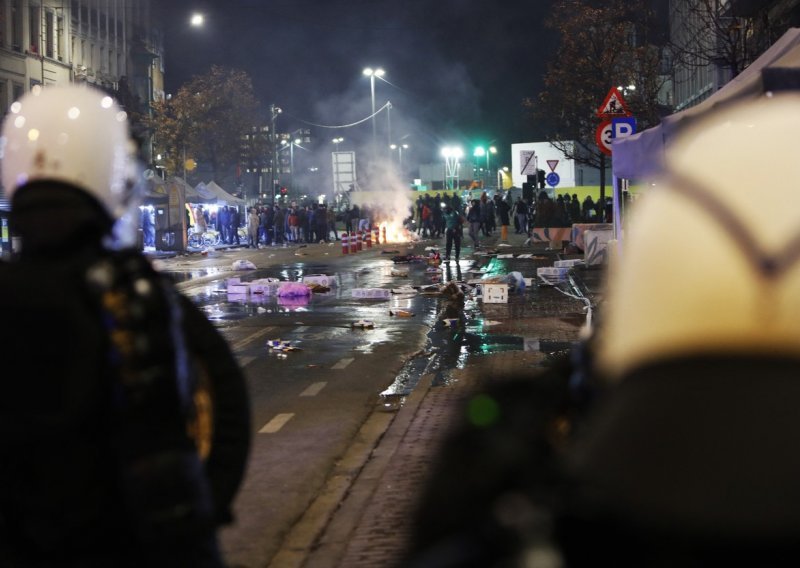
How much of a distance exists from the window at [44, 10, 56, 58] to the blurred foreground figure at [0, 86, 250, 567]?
5634cm

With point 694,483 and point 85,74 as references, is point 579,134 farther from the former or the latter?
point 694,483

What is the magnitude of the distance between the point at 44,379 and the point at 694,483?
5.15 ft

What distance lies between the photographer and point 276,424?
355 inches

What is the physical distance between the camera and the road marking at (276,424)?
8719 mm

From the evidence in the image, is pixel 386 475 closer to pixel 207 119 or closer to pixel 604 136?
pixel 604 136

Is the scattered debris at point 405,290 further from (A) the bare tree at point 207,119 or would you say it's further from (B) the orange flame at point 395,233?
(A) the bare tree at point 207,119

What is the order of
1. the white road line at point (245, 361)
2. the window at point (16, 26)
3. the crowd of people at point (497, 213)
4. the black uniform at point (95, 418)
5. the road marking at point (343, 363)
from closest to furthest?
the black uniform at point (95, 418)
the road marking at point (343, 363)
the white road line at point (245, 361)
the crowd of people at point (497, 213)
the window at point (16, 26)

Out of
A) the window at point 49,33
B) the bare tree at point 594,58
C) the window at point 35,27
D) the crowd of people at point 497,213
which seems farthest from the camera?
the window at point 49,33

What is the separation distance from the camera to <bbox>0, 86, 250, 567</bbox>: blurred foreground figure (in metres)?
2.11

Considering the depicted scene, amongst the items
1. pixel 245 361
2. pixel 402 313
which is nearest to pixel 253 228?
pixel 402 313

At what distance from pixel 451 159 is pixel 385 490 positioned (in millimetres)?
90390

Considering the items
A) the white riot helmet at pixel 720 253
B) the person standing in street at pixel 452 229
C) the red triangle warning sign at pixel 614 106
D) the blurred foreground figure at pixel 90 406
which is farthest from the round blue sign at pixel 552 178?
the white riot helmet at pixel 720 253

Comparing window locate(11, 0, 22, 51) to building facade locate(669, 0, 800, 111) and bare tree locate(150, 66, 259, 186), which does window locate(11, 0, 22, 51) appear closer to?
bare tree locate(150, 66, 259, 186)

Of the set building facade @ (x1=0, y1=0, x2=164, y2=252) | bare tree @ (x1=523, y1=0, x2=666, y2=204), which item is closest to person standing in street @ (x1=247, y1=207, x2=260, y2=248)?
building facade @ (x1=0, y1=0, x2=164, y2=252)
